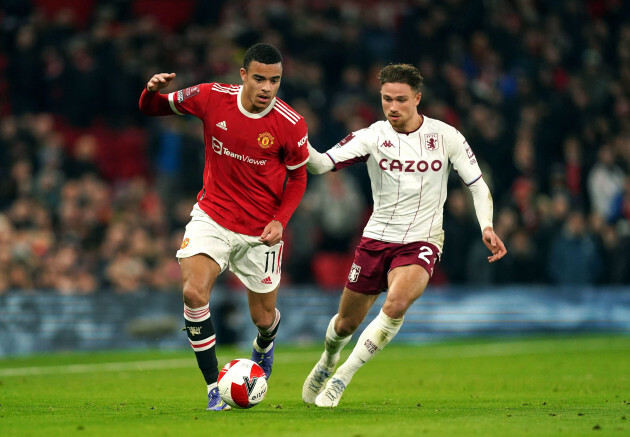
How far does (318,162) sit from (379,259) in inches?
40.3

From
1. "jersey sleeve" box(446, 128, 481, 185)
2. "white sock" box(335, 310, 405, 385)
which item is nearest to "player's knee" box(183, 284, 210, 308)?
"white sock" box(335, 310, 405, 385)

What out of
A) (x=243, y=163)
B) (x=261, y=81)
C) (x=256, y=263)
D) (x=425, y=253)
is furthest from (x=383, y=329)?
(x=261, y=81)

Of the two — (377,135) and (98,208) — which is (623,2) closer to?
(98,208)

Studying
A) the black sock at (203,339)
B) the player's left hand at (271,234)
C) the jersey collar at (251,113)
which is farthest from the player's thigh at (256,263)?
the jersey collar at (251,113)

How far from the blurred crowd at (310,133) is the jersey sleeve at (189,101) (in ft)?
26.5

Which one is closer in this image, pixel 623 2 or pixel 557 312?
pixel 557 312

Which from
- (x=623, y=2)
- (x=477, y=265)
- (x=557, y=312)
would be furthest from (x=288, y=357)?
(x=623, y=2)

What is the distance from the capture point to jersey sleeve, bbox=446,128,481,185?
9.55m

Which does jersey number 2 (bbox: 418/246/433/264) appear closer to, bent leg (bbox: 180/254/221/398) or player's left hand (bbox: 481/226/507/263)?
player's left hand (bbox: 481/226/507/263)

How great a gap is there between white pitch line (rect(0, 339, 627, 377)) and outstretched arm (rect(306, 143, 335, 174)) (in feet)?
18.7

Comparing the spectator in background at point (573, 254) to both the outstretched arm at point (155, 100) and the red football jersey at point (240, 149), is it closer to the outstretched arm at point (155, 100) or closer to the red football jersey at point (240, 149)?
the red football jersey at point (240, 149)

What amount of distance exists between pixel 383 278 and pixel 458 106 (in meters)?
12.3

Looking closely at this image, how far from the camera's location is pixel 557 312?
20.2m

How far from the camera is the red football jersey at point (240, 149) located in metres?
9.16
